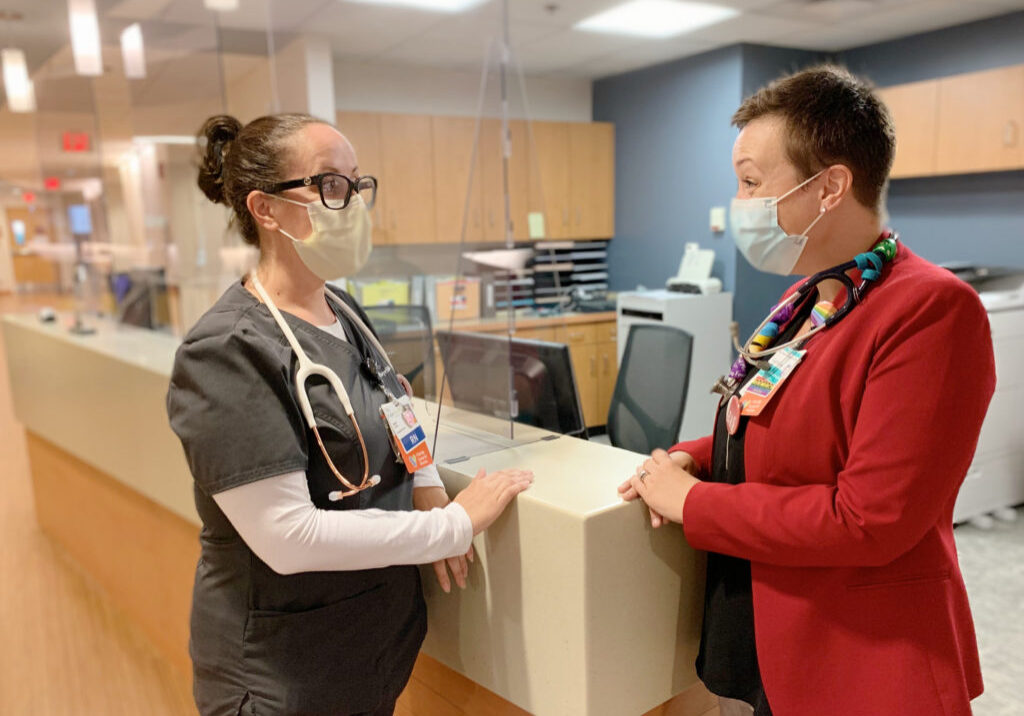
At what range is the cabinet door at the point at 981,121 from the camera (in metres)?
3.86

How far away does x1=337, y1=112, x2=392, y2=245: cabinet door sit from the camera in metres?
4.70

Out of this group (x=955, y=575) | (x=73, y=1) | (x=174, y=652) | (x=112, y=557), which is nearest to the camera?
(x=955, y=575)

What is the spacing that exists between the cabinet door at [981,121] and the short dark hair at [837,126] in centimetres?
371

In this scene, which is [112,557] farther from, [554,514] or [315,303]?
[554,514]

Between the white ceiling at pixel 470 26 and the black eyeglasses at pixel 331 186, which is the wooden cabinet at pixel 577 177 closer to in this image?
the white ceiling at pixel 470 26

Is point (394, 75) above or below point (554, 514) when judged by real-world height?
above

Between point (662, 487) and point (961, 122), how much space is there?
409 cm

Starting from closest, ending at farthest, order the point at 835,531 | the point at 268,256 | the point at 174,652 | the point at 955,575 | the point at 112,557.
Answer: the point at 835,531, the point at 955,575, the point at 268,256, the point at 174,652, the point at 112,557

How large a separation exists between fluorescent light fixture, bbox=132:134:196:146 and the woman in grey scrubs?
452cm

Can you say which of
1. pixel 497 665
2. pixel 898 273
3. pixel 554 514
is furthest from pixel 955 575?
pixel 497 665

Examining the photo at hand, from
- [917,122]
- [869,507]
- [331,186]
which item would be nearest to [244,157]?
[331,186]

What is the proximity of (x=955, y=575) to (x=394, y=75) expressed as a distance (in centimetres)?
487

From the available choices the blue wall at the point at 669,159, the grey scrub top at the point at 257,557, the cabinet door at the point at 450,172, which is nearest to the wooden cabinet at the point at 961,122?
the blue wall at the point at 669,159

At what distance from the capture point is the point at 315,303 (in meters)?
1.18
